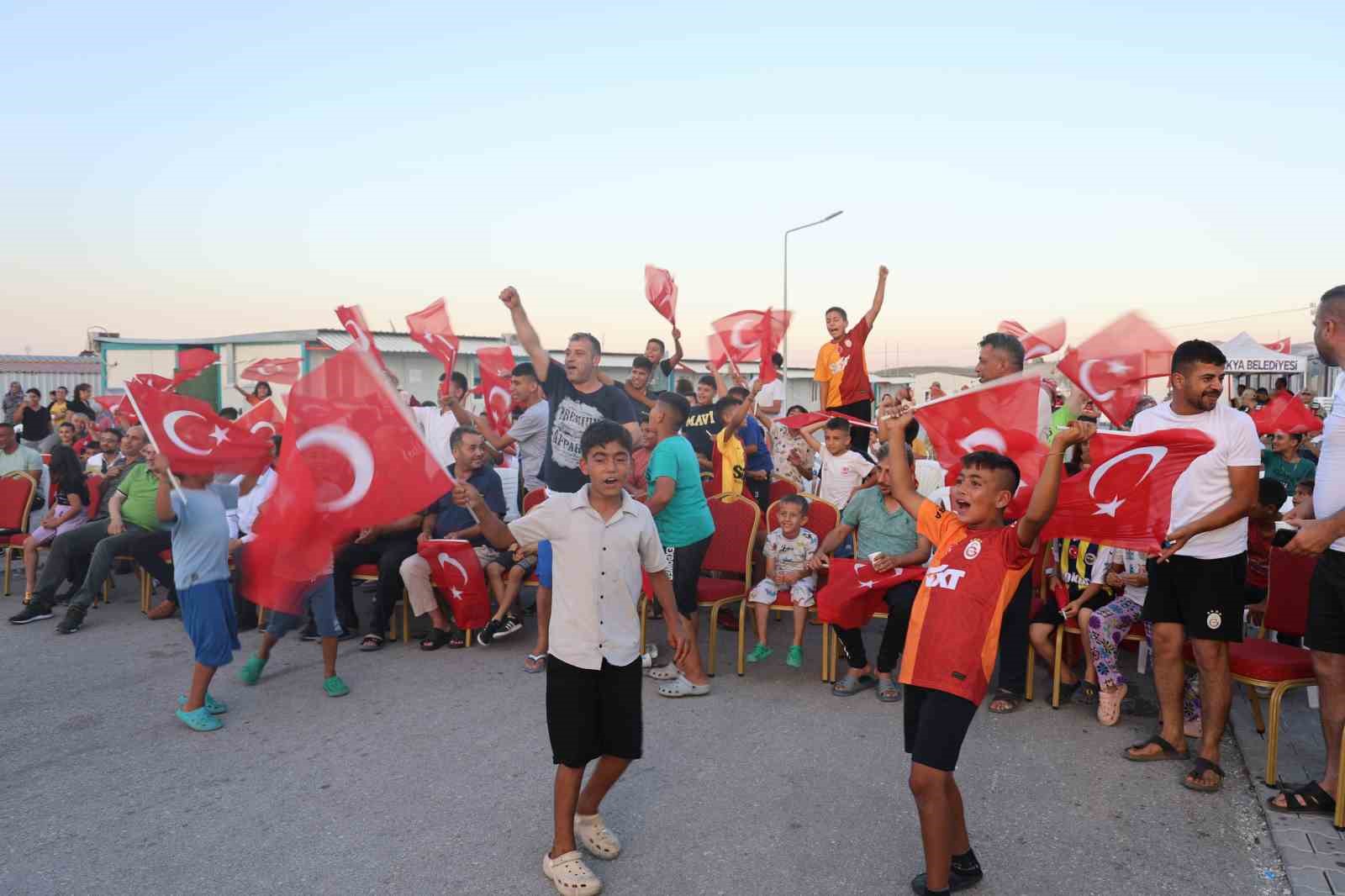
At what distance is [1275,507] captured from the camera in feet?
18.3

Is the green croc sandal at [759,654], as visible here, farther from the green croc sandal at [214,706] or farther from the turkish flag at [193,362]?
the turkish flag at [193,362]

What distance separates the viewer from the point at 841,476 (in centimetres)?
727

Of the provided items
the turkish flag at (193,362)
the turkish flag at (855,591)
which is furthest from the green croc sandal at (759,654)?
the turkish flag at (193,362)

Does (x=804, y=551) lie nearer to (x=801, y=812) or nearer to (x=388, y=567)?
(x=801, y=812)

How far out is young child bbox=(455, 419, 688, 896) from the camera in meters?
3.47

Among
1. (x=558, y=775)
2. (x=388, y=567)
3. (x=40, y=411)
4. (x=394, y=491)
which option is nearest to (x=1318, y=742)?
(x=558, y=775)

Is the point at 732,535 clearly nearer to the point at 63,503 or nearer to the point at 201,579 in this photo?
the point at 201,579

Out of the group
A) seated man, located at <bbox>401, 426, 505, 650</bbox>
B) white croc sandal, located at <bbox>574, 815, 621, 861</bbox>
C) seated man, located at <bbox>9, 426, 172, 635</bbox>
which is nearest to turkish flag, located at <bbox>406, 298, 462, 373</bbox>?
seated man, located at <bbox>401, 426, 505, 650</bbox>

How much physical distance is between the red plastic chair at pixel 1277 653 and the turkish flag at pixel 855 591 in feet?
5.99

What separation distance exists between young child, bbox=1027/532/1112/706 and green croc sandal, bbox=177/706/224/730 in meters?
5.04

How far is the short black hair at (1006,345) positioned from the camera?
17.6 ft

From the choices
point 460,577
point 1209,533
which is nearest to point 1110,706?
point 1209,533

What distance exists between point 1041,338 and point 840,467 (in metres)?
2.89

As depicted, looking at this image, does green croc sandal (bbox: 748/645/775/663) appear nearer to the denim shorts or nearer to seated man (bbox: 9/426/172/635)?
the denim shorts
